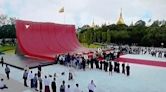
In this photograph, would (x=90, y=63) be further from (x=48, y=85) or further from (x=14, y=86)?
(x=48, y=85)

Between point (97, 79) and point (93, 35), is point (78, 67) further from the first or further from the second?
point (93, 35)

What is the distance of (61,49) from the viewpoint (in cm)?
2484

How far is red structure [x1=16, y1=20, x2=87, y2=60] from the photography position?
22344 millimetres

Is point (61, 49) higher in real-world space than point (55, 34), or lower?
lower

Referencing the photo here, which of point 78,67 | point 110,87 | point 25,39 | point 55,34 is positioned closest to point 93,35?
point 55,34

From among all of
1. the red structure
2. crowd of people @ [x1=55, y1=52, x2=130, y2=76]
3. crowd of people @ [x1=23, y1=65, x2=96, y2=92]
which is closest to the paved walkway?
crowd of people @ [x1=23, y1=65, x2=96, y2=92]

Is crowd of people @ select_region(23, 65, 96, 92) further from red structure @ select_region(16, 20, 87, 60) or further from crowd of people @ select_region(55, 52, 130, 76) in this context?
red structure @ select_region(16, 20, 87, 60)

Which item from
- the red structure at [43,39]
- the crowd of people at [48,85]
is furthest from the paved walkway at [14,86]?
the red structure at [43,39]

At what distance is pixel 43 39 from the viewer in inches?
958

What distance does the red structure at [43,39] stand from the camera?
880 inches

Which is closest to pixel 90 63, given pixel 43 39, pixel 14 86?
pixel 14 86

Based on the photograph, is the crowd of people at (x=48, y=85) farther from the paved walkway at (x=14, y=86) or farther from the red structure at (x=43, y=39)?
the red structure at (x=43, y=39)

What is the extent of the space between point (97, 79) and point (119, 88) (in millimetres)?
2257

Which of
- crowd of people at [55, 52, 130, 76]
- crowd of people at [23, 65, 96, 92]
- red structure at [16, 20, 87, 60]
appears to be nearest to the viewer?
crowd of people at [23, 65, 96, 92]
